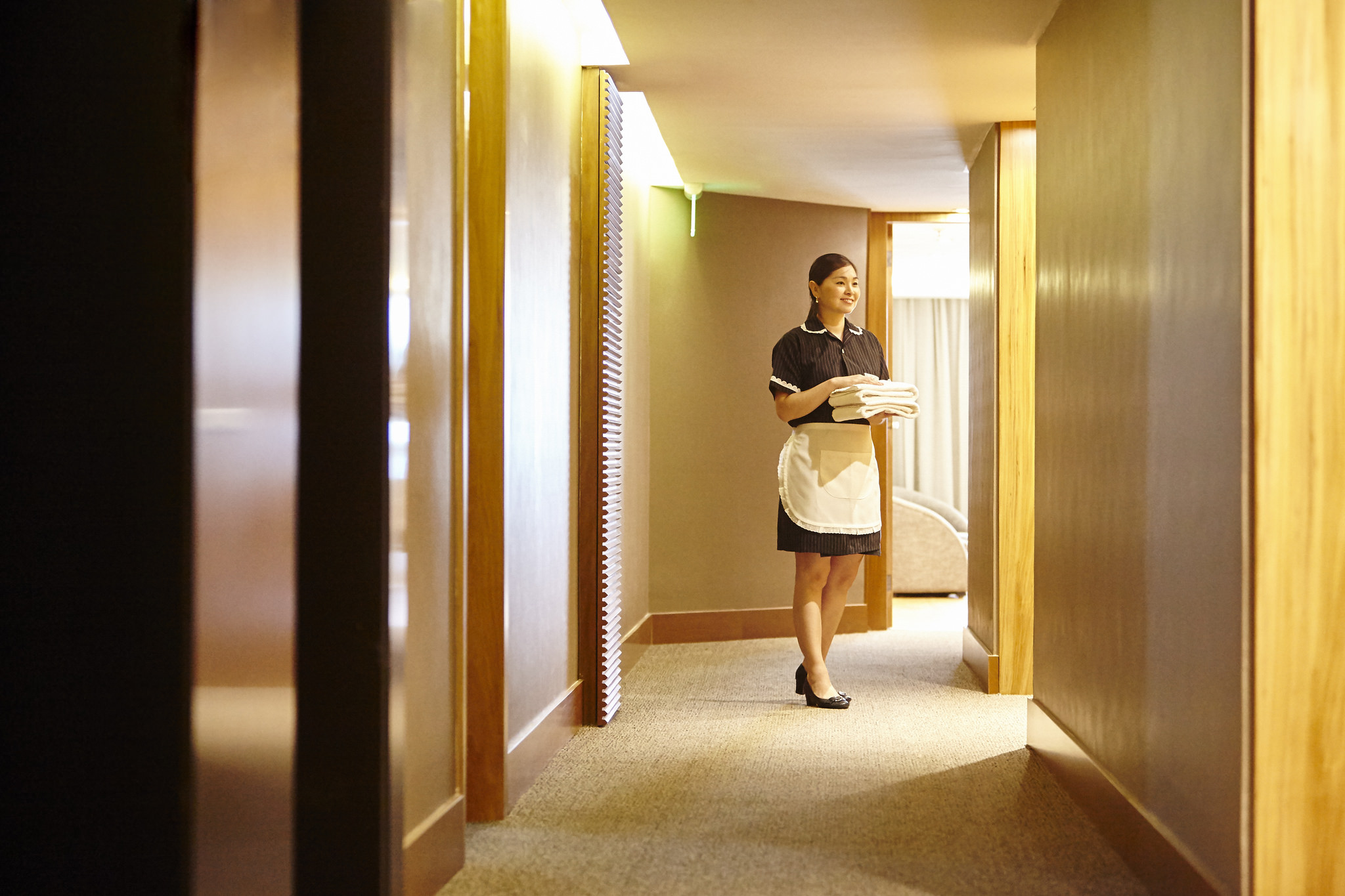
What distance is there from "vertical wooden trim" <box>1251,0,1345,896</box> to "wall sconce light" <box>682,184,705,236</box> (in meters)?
3.71

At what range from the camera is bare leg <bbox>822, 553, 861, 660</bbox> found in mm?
3658

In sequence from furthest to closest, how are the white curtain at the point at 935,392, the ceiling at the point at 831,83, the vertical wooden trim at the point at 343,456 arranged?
the white curtain at the point at 935,392 < the ceiling at the point at 831,83 < the vertical wooden trim at the point at 343,456

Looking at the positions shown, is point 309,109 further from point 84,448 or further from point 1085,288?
point 1085,288

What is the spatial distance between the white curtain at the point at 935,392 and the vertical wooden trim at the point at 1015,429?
607cm

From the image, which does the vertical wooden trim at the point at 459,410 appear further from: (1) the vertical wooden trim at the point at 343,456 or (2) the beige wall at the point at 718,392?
(2) the beige wall at the point at 718,392

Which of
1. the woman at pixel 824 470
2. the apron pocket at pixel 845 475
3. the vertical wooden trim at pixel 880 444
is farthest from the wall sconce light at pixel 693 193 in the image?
the apron pocket at pixel 845 475

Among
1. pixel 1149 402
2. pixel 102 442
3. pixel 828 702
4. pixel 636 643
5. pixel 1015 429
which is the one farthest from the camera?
pixel 636 643

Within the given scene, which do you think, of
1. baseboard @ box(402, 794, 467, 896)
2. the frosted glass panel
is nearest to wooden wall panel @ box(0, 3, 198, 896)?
baseboard @ box(402, 794, 467, 896)

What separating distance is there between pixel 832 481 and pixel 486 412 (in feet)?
4.96

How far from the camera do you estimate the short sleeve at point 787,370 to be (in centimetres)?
361

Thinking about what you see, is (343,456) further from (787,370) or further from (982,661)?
(982,661)

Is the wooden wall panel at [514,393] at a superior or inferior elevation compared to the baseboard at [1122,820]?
superior

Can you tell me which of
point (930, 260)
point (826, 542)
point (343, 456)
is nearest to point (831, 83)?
point (826, 542)

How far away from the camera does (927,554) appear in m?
6.89
